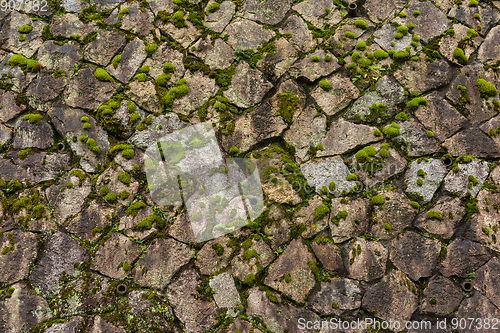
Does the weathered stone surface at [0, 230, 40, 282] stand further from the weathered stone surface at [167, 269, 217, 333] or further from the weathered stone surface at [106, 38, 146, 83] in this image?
the weathered stone surface at [106, 38, 146, 83]

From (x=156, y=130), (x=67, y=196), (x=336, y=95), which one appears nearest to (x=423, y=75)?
(x=336, y=95)

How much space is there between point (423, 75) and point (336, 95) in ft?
4.21

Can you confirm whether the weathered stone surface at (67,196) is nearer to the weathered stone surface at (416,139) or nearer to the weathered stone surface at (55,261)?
the weathered stone surface at (55,261)

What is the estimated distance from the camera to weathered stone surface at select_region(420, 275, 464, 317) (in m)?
3.70

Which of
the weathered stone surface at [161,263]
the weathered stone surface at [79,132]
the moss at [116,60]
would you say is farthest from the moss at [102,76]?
the weathered stone surface at [161,263]

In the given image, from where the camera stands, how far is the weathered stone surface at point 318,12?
4.53 meters

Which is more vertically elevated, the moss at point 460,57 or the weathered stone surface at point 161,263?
the moss at point 460,57

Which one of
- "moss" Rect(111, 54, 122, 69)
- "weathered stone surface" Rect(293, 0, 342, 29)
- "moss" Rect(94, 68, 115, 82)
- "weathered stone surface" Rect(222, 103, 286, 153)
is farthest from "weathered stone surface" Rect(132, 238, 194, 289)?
"weathered stone surface" Rect(293, 0, 342, 29)

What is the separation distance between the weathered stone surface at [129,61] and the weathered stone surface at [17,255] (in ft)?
8.22

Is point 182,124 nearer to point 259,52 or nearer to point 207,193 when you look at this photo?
point 207,193

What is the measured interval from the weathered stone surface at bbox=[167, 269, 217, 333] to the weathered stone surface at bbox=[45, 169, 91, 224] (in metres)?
1.69

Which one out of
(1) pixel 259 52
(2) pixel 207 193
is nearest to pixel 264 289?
(2) pixel 207 193

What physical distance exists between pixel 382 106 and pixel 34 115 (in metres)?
4.96

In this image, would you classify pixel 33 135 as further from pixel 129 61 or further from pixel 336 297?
pixel 336 297
